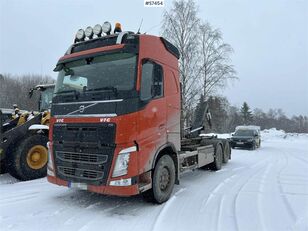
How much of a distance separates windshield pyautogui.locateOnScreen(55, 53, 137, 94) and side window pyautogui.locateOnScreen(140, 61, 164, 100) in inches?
9.3

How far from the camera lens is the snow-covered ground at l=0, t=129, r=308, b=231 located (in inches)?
183

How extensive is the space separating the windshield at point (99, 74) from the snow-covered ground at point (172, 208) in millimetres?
2238

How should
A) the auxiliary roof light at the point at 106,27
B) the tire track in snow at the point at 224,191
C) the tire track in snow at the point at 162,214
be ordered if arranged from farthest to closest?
1. the auxiliary roof light at the point at 106,27
2. the tire track in snow at the point at 224,191
3. the tire track in snow at the point at 162,214

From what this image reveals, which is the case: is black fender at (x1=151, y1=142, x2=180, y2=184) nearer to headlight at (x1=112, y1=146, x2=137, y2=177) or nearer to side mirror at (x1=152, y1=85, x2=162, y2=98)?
headlight at (x1=112, y1=146, x2=137, y2=177)

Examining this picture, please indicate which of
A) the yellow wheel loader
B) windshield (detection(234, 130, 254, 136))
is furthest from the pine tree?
the yellow wheel loader

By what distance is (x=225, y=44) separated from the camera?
28.6 meters

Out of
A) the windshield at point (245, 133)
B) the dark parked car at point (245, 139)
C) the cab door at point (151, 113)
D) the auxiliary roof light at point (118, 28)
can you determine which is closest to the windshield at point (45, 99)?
the auxiliary roof light at point (118, 28)

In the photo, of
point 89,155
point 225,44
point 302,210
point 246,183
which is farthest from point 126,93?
point 225,44

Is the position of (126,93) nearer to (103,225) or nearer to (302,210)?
(103,225)

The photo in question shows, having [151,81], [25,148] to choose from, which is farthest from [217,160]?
[25,148]

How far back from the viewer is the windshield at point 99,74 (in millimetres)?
5277

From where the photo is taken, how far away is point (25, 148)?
25.8 ft

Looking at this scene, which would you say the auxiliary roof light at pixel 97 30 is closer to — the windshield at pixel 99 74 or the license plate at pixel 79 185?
the windshield at pixel 99 74

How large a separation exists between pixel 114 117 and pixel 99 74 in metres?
1.04
